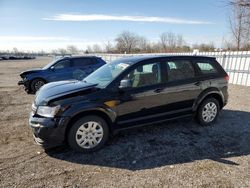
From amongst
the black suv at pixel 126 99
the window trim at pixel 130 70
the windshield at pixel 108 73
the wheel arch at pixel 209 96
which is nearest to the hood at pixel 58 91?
the black suv at pixel 126 99

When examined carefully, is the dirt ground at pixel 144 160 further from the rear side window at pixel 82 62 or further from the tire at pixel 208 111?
the rear side window at pixel 82 62

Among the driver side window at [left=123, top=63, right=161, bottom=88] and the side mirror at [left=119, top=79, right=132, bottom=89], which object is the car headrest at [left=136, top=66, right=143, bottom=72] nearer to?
the driver side window at [left=123, top=63, right=161, bottom=88]

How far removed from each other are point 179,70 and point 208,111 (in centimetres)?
129

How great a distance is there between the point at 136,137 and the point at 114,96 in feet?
3.81

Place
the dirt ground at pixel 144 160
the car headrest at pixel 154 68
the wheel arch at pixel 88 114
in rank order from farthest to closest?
the car headrest at pixel 154 68 → the wheel arch at pixel 88 114 → the dirt ground at pixel 144 160

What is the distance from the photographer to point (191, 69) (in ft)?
18.2

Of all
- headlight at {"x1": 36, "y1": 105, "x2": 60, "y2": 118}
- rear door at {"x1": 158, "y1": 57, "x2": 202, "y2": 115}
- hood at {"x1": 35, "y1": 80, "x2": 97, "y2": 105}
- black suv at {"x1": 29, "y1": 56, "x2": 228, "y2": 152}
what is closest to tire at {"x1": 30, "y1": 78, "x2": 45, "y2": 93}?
black suv at {"x1": 29, "y1": 56, "x2": 228, "y2": 152}

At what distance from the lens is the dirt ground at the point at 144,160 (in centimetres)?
350

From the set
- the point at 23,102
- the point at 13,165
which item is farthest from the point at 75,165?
the point at 23,102

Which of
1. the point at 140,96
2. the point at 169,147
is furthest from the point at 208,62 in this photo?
the point at 169,147

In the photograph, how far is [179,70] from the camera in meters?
5.36

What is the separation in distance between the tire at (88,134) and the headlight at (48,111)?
15.9 inches

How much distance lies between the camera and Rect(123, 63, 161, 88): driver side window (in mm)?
4730

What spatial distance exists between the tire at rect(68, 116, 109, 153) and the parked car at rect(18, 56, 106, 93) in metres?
6.67
